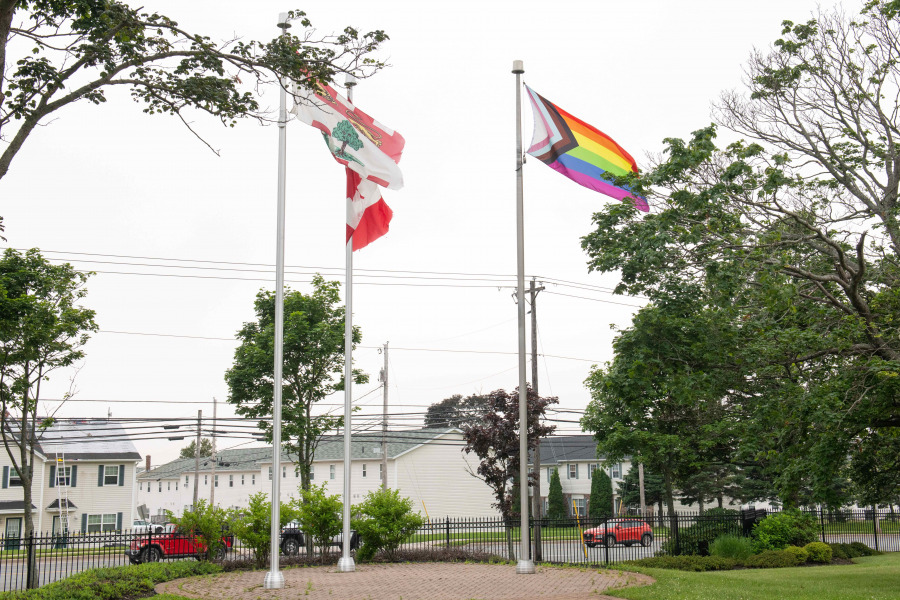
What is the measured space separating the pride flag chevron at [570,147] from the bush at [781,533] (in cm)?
1346

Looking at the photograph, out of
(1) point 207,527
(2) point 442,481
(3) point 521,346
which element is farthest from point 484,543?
(2) point 442,481

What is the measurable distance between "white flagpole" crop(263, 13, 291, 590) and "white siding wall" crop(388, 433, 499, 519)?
1363 inches

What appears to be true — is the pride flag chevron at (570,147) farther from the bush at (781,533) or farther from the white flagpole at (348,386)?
the bush at (781,533)

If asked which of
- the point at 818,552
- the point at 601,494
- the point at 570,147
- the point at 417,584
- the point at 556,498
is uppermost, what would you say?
the point at 570,147

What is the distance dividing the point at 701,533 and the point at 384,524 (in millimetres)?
10971

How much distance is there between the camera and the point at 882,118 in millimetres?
18266

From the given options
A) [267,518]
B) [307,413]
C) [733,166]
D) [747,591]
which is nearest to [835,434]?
[747,591]

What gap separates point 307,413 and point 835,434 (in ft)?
48.2

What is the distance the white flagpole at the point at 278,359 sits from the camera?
48.6ft

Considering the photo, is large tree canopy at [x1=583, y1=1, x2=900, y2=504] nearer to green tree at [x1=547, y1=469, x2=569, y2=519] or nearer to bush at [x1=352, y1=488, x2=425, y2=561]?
bush at [x1=352, y1=488, x2=425, y2=561]

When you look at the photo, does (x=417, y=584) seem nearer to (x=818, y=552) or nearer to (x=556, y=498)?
(x=818, y=552)

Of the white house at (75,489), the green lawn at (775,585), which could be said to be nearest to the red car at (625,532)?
the green lawn at (775,585)

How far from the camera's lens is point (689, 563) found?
811 inches

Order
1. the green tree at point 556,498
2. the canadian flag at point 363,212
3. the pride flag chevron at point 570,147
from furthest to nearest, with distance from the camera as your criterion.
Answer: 1. the green tree at point 556,498
2. the canadian flag at point 363,212
3. the pride flag chevron at point 570,147
